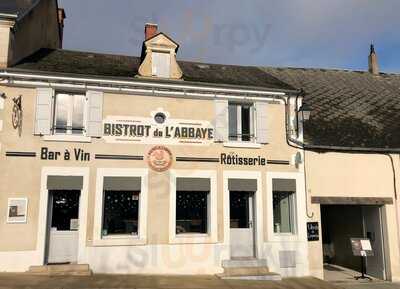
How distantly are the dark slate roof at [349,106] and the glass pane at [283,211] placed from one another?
1.81 metres

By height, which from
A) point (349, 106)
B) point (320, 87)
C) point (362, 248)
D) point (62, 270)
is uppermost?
point (320, 87)

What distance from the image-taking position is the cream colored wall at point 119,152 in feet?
31.8

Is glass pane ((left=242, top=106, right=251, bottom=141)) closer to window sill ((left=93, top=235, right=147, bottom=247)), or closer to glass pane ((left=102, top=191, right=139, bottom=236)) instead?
glass pane ((left=102, top=191, right=139, bottom=236))

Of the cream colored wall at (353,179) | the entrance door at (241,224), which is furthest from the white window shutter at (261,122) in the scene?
the entrance door at (241,224)

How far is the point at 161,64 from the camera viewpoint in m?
11.3

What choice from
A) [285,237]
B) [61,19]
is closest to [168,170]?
[285,237]

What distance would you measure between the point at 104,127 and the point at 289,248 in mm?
6032

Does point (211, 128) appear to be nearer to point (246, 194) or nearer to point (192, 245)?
point (246, 194)

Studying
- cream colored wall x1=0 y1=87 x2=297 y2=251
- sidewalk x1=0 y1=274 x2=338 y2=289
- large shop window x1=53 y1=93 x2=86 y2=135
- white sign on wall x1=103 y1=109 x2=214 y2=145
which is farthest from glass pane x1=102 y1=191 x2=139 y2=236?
large shop window x1=53 y1=93 x2=86 y2=135

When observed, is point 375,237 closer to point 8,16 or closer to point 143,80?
point 143,80

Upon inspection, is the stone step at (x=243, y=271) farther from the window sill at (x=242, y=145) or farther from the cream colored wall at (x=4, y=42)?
the cream colored wall at (x=4, y=42)

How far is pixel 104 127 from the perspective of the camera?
10.5m

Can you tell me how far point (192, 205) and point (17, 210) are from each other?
14.5 feet

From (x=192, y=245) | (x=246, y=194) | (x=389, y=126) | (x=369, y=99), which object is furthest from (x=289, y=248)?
(x=369, y=99)
